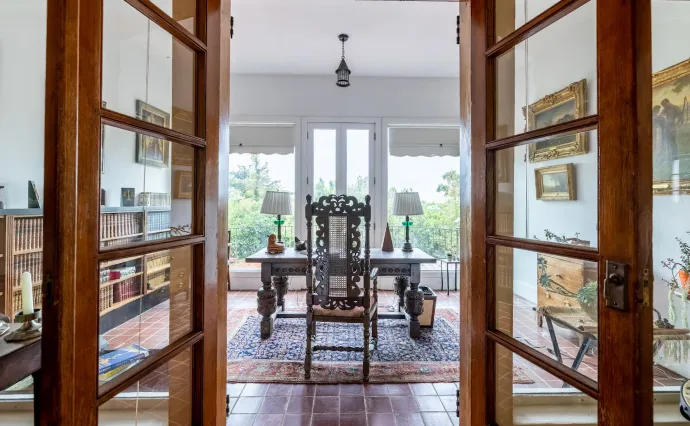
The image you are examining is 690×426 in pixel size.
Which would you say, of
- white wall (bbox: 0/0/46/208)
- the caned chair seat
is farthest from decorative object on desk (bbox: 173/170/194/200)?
the caned chair seat

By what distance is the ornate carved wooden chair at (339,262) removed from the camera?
7.41 feet

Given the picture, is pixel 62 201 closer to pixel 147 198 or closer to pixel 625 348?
pixel 147 198

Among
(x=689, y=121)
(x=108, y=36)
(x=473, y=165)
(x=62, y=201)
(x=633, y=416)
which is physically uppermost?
(x=108, y=36)

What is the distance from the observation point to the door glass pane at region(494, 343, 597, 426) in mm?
913

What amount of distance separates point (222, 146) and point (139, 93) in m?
0.33

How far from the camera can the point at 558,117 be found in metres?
0.89

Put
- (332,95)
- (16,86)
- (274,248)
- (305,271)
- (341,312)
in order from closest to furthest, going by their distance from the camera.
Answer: (16,86) < (341,312) < (305,271) < (274,248) < (332,95)

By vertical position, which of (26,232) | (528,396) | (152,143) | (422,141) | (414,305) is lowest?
(414,305)

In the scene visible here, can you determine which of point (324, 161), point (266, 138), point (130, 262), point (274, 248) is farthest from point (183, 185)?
point (266, 138)

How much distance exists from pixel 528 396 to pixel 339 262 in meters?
1.44

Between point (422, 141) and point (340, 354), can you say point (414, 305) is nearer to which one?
point (340, 354)

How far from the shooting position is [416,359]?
96.7 inches

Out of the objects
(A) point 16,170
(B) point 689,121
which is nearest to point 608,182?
(B) point 689,121

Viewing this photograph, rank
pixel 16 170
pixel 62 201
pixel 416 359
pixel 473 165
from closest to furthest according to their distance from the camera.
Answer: pixel 62 201 → pixel 473 165 → pixel 16 170 → pixel 416 359
